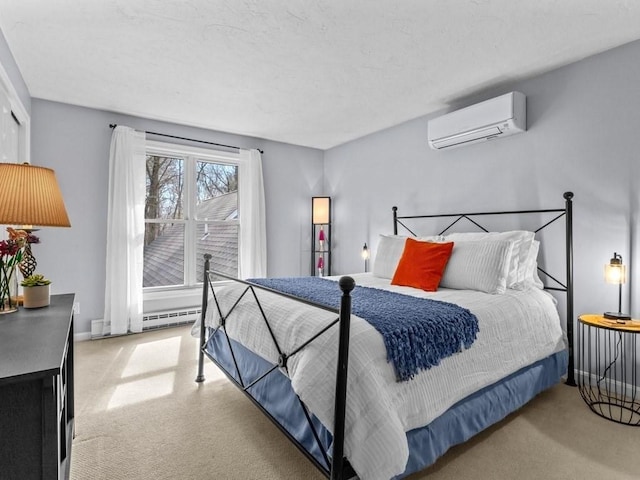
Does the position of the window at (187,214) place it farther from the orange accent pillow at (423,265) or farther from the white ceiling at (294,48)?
the orange accent pillow at (423,265)

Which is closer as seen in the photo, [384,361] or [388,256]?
[384,361]

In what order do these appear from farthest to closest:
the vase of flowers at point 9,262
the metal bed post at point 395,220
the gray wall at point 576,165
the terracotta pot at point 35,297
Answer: the metal bed post at point 395,220 < the gray wall at point 576,165 < the terracotta pot at point 35,297 < the vase of flowers at point 9,262

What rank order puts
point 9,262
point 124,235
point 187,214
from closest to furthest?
1. point 9,262
2. point 124,235
3. point 187,214

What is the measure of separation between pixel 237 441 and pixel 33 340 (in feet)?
3.95

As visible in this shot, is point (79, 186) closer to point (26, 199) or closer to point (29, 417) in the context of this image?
point (26, 199)

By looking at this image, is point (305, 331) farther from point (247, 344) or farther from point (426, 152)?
point (426, 152)

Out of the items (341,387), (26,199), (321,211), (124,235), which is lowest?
(341,387)

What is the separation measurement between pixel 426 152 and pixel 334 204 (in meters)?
1.70

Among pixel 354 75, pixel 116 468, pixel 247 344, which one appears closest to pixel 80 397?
pixel 116 468

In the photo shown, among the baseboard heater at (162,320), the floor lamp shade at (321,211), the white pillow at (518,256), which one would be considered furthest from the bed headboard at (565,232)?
the baseboard heater at (162,320)

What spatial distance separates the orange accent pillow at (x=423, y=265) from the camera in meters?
2.60

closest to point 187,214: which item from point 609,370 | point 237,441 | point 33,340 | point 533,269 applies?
point 237,441

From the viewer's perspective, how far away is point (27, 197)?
→ 4.68 feet

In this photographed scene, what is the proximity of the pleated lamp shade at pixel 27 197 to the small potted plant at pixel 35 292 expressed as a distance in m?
0.35
